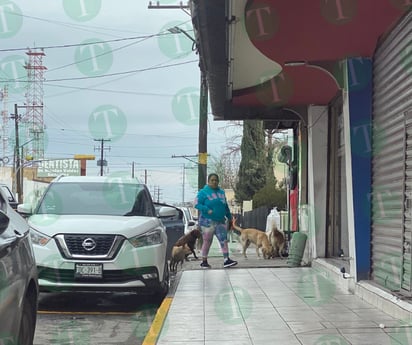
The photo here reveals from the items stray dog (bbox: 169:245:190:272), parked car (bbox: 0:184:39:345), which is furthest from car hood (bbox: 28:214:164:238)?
stray dog (bbox: 169:245:190:272)

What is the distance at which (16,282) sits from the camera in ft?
14.8

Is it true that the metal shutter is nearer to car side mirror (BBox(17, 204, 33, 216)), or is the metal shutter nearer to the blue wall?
the blue wall

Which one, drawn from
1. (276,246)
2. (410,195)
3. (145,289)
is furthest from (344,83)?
(276,246)

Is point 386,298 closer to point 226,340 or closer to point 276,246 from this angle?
point 226,340

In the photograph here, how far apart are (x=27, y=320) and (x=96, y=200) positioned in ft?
14.2

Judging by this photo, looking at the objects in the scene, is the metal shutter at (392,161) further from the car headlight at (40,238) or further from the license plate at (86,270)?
the car headlight at (40,238)

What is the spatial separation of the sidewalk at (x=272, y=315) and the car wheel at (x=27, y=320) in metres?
1.37

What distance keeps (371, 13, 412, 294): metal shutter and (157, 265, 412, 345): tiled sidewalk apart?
0.57 meters

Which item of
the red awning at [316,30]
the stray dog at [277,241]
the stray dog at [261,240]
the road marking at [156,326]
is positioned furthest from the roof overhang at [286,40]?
the stray dog at [261,240]

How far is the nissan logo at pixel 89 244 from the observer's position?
8.14 metres

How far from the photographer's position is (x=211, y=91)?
1090cm

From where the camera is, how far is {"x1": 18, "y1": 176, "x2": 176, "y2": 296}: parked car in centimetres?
811

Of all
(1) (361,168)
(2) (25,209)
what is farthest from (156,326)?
(1) (361,168)

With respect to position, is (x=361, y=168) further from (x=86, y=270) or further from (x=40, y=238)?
(x=40, y=238)
